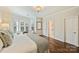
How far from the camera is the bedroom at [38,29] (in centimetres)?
188

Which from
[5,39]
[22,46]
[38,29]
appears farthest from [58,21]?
Answer: [5,39]

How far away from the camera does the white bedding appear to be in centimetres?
185

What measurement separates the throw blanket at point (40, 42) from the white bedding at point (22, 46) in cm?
6

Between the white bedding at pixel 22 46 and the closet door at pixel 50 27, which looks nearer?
the white bedding at pixel 22 46

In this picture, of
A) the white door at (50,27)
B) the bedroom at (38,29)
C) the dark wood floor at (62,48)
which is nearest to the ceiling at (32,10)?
the bedroom at (38,29)

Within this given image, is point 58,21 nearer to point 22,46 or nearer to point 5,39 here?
point 22,46

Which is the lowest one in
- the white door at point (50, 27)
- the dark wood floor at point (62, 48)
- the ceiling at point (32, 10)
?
the dark wood floor at point (62, 48)

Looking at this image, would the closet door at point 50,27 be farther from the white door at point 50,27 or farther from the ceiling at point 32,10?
the ceiling at point 32,10

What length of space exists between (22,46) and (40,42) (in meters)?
0.29

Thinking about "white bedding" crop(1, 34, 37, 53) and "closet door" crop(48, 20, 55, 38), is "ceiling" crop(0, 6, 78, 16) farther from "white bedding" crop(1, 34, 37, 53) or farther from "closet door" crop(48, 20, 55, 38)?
"white bedding" crop(1, 34, 37, 53)

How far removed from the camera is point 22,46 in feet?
6.17

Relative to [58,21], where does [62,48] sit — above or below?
below
